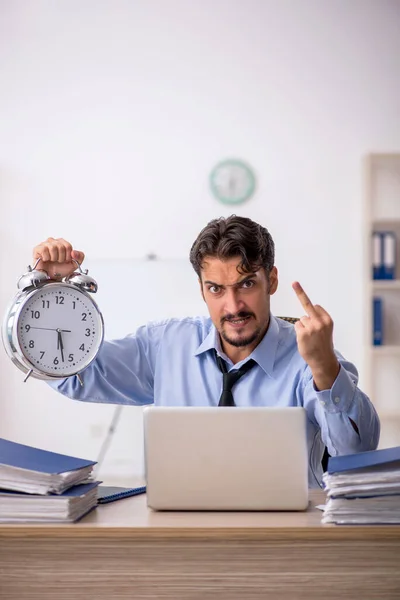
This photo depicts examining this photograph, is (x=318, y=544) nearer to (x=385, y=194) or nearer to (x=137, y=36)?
(x=385, y=194)

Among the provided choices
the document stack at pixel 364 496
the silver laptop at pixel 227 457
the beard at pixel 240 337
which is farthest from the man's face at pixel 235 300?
the document stack at pixel 364 496

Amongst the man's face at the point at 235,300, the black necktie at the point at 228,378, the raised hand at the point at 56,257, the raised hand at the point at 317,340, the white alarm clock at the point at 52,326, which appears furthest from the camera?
the man's face at the point at 235,300

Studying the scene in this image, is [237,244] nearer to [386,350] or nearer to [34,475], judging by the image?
[34,475]

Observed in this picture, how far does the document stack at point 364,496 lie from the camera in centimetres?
136

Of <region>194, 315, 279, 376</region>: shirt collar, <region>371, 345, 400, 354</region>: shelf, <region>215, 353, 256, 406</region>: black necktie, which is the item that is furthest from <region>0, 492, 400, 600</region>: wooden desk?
<region>371, 345, 400, 354</region>: shelf

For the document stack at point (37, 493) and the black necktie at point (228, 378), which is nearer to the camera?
the document stack at point (37, 493)

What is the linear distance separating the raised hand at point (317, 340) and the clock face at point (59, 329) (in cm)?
49

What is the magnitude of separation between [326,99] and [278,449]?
3564 millimetres

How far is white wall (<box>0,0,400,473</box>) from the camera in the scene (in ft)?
15.1

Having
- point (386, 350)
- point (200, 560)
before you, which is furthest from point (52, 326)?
point (386, 350)

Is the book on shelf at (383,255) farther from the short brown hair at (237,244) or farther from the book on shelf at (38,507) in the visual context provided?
the book on shelf at (38,507)

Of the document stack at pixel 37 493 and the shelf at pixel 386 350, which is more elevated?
the shelf at pixel 386 350

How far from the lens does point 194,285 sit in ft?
15.0

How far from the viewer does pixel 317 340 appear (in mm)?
1568
